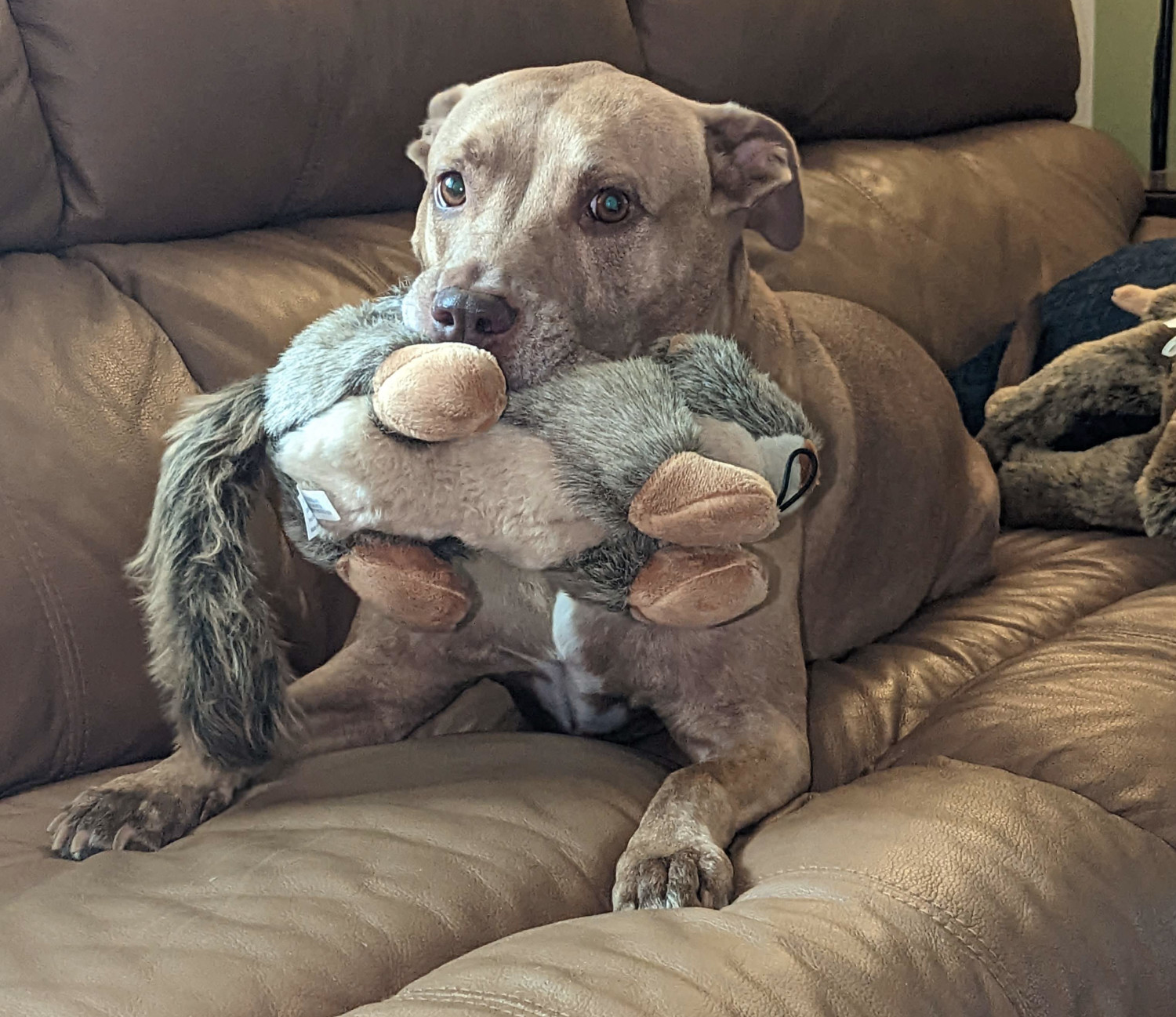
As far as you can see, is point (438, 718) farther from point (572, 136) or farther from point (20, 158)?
point (20, 158)

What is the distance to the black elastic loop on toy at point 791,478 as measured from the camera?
Answer: 1.22 meters

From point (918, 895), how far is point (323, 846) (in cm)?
57

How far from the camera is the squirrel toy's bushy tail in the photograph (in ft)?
4.25

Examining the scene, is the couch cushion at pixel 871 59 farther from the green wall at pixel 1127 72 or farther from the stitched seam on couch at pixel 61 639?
the stitched seam on couch at pixel 61 639

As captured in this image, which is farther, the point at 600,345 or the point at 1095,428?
the point at 1095,428

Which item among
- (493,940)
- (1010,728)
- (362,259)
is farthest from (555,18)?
(493,940)

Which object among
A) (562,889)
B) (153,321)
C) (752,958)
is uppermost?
(153,321)

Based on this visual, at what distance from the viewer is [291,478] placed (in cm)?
125

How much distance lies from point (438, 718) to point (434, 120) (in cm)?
83

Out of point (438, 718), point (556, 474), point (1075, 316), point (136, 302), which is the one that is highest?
point (556, 474)

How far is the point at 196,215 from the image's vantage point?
72.8 inches

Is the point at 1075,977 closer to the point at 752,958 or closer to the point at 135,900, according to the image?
the point at 752,958

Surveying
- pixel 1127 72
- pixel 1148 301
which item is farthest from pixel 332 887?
pixel 1127 72

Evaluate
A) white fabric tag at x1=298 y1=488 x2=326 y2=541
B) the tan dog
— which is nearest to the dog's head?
the tan dog
